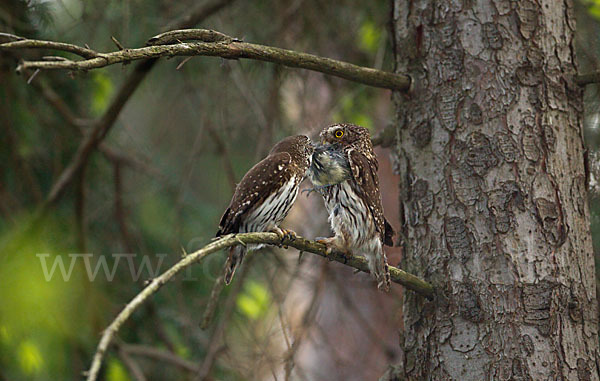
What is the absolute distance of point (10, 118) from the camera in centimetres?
367

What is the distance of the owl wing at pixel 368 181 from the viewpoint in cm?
237

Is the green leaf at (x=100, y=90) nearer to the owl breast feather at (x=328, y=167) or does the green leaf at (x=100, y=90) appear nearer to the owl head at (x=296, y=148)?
the owl head at (x=296, y=148)

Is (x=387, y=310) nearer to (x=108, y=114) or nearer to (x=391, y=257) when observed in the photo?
(x=391, y=257)

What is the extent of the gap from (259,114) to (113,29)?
969 millimetres

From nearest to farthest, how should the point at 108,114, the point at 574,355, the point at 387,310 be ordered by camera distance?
the point at 574,355 → the point at 108,114 → the point at 387,310

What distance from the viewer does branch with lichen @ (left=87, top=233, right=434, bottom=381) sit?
1.53m

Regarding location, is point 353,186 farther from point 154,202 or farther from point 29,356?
point 154,202

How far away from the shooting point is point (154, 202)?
5023 mm

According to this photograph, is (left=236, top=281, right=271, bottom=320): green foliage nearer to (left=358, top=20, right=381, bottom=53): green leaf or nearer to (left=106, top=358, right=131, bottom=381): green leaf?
(left=106, top=358, right=131, bottom=381): green leaf

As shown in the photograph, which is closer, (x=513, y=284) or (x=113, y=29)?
(x=513, y=284)

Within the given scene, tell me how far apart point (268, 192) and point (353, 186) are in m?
0.37

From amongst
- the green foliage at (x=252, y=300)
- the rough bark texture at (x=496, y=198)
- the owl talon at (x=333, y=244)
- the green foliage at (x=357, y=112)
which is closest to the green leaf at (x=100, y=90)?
the green foliage at (x=357, y=112)

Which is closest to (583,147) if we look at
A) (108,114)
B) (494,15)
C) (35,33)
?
(494,15)

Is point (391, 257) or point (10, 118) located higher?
point (10, 118)
